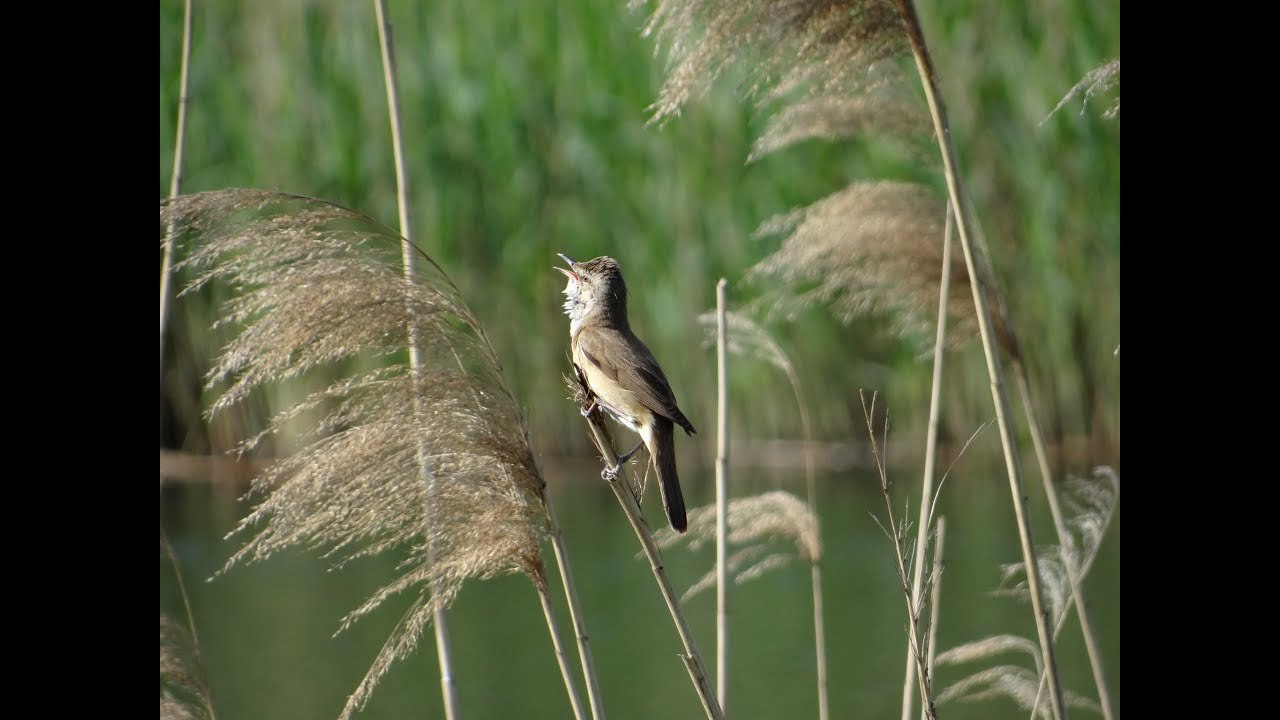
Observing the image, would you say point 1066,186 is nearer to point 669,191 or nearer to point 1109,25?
point 1109,25

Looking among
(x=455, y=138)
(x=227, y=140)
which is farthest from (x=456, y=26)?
(x=227, y=140)

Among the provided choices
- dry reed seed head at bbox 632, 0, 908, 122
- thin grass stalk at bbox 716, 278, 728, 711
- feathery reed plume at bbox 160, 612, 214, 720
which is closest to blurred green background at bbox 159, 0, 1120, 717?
thin grass stalk at bbox 716, 278, 728, 711

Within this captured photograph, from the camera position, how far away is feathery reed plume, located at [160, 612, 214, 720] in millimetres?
2170

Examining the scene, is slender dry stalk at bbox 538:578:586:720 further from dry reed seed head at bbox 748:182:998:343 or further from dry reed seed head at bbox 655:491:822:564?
dry reed seed head at bbox 748:182:998:343

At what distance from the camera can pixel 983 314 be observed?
2174 mm

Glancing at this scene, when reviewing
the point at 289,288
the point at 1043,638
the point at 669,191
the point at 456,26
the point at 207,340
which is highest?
the point at 456,26

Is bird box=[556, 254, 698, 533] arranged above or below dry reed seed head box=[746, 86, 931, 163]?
below

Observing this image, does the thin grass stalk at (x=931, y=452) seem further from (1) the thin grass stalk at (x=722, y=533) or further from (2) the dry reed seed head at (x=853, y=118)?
(1) the thin grass stalk at (x=722, y=533)

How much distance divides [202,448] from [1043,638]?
660cm

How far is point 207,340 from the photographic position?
764cm

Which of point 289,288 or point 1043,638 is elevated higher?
point 289,288

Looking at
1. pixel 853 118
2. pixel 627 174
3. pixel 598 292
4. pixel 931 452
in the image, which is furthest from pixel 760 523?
pixel 627 174

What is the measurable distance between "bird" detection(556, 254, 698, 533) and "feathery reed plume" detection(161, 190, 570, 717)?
1.68ft

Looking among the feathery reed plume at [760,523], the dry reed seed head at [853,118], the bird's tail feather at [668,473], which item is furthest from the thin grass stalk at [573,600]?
the dry reed seed head at [853,118]
